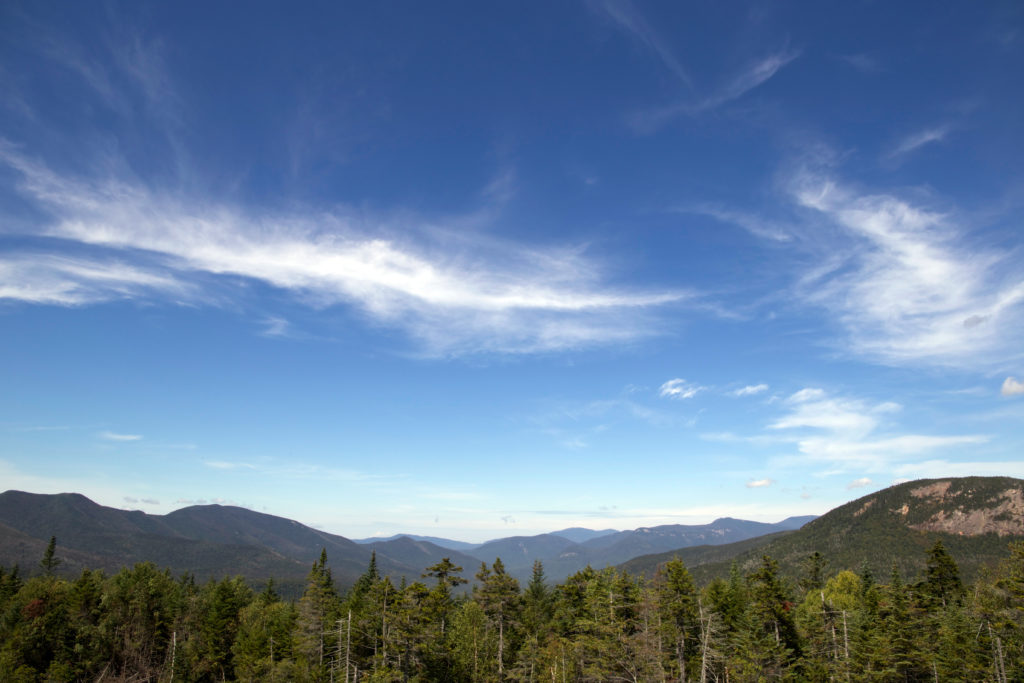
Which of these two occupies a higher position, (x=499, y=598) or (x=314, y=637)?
(x=499, y=598)

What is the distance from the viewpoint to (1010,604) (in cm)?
4322

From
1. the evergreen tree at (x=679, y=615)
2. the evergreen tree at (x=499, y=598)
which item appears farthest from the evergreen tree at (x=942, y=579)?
the evergreen tree at (x=499, y=598)

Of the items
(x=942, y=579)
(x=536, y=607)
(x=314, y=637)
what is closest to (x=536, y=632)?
(x=536, y=607)

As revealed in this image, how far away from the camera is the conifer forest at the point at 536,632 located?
43.1m

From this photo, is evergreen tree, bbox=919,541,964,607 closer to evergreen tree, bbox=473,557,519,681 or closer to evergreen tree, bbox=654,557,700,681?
evergreen tree, bbox=654,557,700,681

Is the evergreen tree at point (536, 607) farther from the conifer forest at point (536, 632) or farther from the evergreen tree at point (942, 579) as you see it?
the evergreen tree at point (942, 579)

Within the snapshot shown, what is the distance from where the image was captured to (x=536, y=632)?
2355 inches

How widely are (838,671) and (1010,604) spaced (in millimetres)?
14765

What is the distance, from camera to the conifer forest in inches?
1695

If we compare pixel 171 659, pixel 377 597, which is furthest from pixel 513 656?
pixel 171 659

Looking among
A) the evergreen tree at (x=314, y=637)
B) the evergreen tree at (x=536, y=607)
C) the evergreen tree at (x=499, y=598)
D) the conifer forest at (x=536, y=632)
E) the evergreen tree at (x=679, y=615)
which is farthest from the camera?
the evergreen tree at (x=536, y=607)

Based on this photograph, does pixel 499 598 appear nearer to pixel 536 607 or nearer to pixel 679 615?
pixel 536 607

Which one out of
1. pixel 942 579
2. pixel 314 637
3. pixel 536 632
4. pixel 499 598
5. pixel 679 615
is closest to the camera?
pixel 679 615

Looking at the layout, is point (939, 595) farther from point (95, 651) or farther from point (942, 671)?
point (95, 651)
